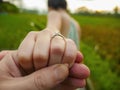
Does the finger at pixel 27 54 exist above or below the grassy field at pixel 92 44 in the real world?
above

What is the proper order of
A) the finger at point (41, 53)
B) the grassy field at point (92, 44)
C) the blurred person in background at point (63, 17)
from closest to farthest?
the finger at point (41, 53) → the grassy field at point (92, 44) → the blurred person in background at point (63, 17)

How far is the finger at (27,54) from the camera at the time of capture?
61 cm

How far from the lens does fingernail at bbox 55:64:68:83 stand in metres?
0.63

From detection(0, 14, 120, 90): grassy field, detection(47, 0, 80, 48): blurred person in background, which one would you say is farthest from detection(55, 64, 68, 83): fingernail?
detection(47, 0, 80, 48): blurred person in background

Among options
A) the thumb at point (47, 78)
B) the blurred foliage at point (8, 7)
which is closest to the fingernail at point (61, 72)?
the thumb at point (47, 78)

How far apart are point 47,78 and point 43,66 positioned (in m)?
0.02

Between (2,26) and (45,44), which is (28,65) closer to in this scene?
(45,44)

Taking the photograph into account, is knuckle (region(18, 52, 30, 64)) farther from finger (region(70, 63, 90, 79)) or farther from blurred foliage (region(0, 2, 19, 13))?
blurred foliage (region(0, 2, 19, 13))

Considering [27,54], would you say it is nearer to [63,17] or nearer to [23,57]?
[23,57]

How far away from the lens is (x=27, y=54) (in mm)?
613

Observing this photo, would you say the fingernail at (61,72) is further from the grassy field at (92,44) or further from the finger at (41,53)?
the grassy field at (92,44)

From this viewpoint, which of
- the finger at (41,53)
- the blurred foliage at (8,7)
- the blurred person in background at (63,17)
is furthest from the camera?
the blurred person in background at (63,17)

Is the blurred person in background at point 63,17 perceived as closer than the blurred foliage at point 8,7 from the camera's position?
No

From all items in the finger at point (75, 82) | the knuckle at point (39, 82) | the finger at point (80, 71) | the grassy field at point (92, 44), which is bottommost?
the grassy field at point (92, 44)
